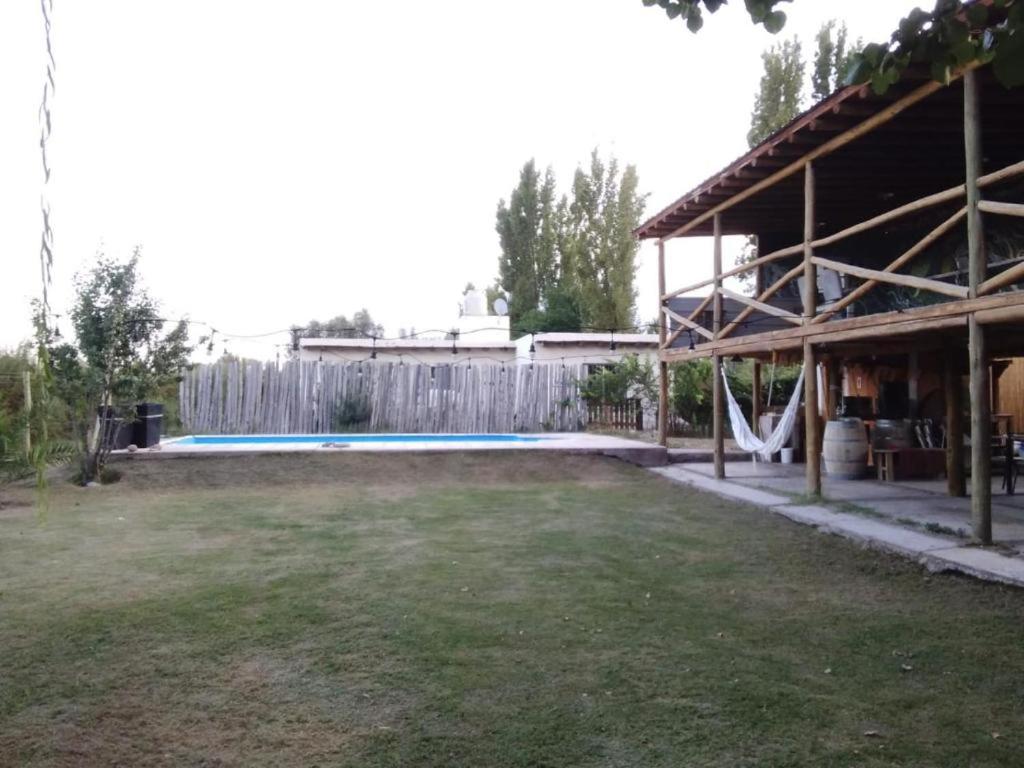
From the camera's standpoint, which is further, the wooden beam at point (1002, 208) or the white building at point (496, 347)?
the white building at point (496, 347)

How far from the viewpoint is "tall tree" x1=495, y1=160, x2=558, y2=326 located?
32000 millimetres

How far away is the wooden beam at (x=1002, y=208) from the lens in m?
5.11

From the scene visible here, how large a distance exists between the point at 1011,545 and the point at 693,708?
149 inches

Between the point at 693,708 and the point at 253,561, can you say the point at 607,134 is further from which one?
the point at 693,708

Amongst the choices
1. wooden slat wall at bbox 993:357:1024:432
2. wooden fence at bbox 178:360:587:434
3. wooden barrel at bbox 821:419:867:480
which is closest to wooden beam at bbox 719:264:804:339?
wooden barrel at bbox 821:419:867:480

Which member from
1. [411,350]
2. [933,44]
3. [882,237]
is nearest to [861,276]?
[882,237]

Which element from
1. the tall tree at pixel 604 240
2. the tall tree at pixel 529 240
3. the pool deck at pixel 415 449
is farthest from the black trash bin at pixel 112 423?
the tall tree at pixel 529 240

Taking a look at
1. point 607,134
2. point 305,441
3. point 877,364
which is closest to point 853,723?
point 877,364

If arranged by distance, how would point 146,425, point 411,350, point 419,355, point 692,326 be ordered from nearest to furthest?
point 692,326, point 146,425, point 411,350, point 419,355

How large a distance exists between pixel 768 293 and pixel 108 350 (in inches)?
307

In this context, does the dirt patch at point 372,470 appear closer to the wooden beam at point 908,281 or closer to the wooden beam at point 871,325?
the wooden beam at point 871,325

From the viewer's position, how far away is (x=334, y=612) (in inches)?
159

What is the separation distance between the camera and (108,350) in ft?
30.9

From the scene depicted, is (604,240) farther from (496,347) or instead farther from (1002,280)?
(1002,280)
